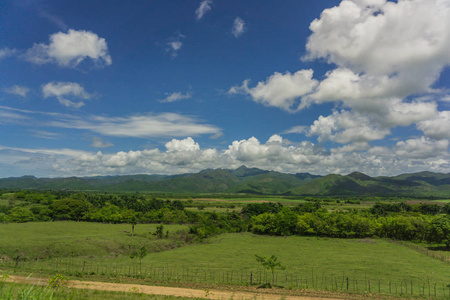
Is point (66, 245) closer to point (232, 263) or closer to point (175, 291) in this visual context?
point (232, 263)

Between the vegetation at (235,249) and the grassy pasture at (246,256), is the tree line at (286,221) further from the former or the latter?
the grassy pasture at (246,256)

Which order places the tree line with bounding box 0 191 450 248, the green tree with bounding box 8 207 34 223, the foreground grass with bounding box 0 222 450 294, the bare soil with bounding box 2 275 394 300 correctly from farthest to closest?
the green tree with bounding box 8 207 34 223
the tree line with bounding box 0 191 450 248
the foreground grass with bounding box 0 222 450 294
the bare soil with bounding box 2 275 394 300

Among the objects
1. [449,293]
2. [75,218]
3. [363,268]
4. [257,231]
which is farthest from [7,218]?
[449,293]

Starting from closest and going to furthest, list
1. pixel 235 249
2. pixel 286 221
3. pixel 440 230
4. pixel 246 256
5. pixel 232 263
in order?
pixel 232 263, pixel 246 256, pixel 235 249, pixel 440 230, pixel 286 221

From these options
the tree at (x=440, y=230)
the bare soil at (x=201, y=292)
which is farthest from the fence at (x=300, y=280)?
the tree at (x=440, y=230)

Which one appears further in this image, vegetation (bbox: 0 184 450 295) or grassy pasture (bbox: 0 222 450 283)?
grassy pasture (bbox: 0 222 450 283)

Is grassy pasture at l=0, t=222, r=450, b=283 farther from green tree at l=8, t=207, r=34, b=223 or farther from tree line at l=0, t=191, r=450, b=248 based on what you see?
green tree at l=8, t=207, r=34, b=223

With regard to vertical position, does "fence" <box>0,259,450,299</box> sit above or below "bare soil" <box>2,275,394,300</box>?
below

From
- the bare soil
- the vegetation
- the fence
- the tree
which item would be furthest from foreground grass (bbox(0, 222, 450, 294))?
the tree

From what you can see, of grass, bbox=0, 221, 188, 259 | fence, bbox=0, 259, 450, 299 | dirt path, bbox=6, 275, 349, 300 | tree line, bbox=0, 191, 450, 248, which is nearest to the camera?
→ dirt path, bbox=6, 275, 349, 300

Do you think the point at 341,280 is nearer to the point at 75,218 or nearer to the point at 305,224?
the point at 305,224

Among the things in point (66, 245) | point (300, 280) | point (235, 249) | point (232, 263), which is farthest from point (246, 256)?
point (66, 245)

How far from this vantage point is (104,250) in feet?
262

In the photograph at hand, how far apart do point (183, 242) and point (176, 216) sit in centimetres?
4890
